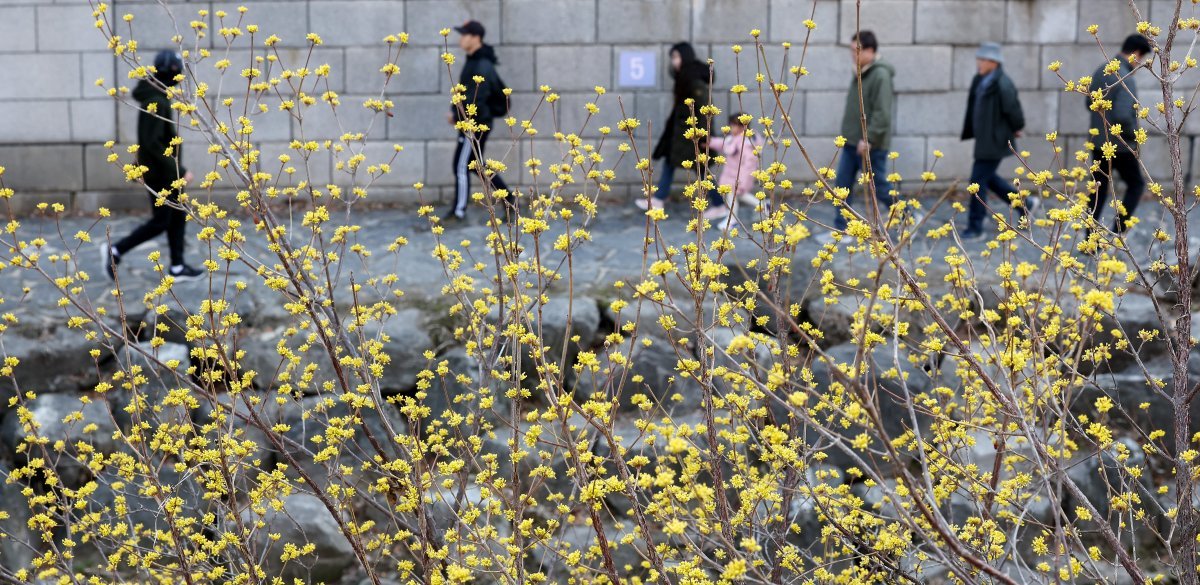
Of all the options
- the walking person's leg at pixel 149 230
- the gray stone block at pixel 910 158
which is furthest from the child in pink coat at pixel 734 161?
the walking person's leg at pixel 149 230

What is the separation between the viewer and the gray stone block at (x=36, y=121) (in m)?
9.17

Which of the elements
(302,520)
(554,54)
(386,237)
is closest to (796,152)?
(554,54)

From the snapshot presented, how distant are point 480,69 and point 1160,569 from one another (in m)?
4.98

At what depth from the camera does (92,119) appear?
363 inches

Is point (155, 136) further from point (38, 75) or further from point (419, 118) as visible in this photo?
point (38, 75)

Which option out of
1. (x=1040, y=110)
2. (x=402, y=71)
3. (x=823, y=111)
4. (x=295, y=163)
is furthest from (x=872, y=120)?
(x=295, y=163)

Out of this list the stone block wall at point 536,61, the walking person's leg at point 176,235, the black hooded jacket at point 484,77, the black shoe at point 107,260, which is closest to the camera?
the walking person's leg at point 176,235

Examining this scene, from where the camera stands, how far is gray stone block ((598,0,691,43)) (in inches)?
365

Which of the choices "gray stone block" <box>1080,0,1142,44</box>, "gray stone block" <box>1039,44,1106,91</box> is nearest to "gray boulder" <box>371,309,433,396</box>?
"gray stone block" <box>1039,44,1106,91</box>

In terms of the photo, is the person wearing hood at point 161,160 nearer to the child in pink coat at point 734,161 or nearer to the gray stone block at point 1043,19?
→ the child in pink coat at point 734,161

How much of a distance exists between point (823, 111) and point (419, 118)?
3.00m

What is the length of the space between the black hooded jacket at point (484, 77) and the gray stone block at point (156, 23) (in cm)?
209

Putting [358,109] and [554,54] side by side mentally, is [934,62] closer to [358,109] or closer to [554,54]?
[554,54]

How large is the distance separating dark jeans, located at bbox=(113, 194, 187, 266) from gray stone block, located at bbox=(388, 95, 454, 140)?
2341 mm
